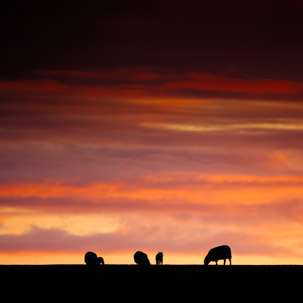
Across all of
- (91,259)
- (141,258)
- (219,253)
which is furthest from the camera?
(91,259)

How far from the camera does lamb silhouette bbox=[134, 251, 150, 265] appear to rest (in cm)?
8724

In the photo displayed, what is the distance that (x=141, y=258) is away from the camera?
88188 mm
